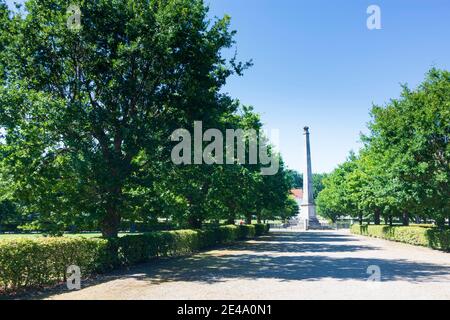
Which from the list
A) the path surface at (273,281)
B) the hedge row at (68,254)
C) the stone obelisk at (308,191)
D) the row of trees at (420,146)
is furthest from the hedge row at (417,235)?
the stone obelisk at (308,191)

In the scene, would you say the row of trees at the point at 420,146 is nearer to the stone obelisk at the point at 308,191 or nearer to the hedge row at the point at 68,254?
the hedge row at the point at 68,254

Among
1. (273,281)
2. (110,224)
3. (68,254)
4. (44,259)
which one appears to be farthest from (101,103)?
(273,281)

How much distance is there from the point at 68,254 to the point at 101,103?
653 centimetres

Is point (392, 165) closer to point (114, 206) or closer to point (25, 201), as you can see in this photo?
point (114, 206)

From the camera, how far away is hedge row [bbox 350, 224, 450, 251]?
24.9 metres

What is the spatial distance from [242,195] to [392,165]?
40.4 ft

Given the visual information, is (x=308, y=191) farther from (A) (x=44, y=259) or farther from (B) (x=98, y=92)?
(A) (x=44, y=259)

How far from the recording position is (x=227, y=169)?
22.3m

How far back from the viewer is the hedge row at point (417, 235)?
24.9 meters

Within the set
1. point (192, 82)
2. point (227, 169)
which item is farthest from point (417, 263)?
point (192, 82)

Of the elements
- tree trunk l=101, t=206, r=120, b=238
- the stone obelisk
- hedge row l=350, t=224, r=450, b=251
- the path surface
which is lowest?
the path surface

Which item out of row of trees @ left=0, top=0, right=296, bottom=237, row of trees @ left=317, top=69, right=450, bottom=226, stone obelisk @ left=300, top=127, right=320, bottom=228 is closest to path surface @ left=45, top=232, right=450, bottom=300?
row of trees @ left=0, top=0, right=296, bottom=237

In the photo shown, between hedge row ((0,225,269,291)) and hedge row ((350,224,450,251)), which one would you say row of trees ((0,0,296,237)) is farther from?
hedge row ((350,224,450,251))

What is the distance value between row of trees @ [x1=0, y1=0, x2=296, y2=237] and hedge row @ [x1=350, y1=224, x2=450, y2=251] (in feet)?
54.6
